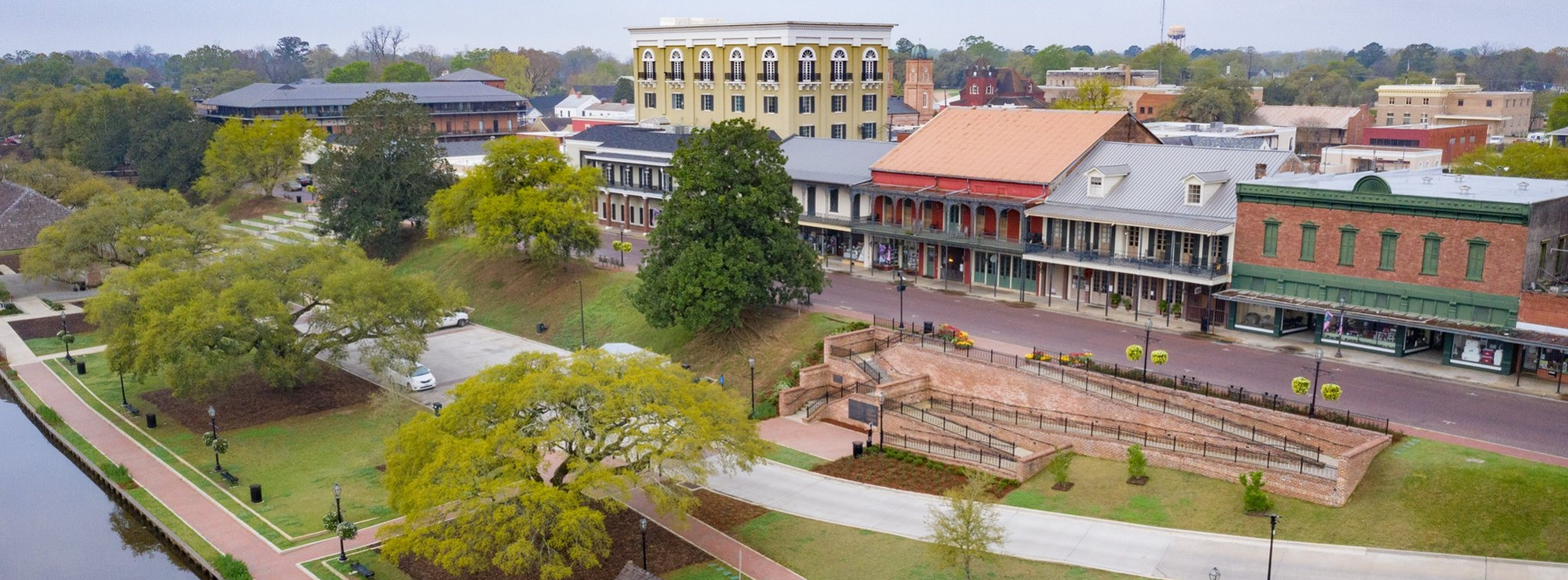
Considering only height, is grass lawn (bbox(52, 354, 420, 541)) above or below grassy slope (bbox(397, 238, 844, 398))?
below

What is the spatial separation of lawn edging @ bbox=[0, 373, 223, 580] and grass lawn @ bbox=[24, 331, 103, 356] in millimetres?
6205

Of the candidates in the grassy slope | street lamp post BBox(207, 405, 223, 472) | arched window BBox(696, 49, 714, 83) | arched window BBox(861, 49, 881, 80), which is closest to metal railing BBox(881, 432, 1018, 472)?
the grassy slope

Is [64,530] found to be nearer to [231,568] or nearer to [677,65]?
[231,568]

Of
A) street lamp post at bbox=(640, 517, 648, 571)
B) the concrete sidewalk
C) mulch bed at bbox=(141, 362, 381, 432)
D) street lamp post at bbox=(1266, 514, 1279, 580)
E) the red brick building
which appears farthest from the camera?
the red brick building

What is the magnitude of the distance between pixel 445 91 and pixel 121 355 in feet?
272

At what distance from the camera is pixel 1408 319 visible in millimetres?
41344

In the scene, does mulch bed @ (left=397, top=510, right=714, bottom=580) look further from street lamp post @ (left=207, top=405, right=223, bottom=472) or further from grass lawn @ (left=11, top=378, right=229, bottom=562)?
street lamp post @ (left=207, top=405, right=223, bottom=472)

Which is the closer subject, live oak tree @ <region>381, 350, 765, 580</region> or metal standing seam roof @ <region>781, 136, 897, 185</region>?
live oak tree @ <region>381, 350, 765, 580</region>

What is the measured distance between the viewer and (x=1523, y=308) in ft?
130

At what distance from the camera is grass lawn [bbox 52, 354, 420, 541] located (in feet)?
120

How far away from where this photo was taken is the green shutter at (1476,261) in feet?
133

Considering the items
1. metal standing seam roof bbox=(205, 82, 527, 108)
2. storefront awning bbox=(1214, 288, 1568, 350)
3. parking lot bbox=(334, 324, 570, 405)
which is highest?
metal standing seam roof bbox=(205, 82, 527, 108)

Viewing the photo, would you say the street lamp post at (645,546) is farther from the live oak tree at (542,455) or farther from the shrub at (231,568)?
the shrub at (231,568)

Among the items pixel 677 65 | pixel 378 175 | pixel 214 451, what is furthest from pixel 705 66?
pixel 214 451
